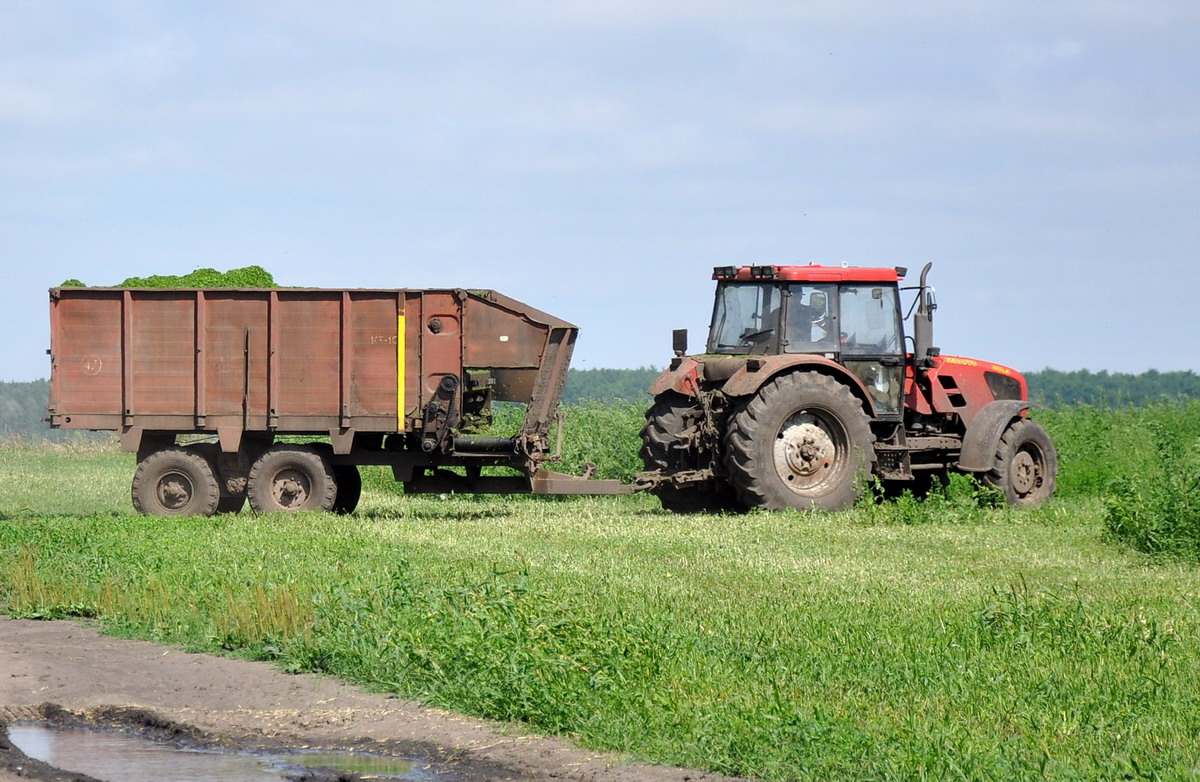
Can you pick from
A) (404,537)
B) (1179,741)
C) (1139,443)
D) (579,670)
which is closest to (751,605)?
(579,670)

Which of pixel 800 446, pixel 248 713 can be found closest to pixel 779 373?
pixel 800 446

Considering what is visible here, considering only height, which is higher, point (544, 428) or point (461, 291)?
point (461, 291)

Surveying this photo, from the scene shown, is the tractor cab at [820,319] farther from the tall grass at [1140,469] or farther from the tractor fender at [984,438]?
the tall grass at [1140,469]

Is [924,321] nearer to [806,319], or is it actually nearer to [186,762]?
[806,319]

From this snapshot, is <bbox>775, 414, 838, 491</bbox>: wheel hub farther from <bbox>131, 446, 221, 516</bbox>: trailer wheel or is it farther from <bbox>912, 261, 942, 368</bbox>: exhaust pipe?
<bbox>131, 446, 221, 516</bbox>: trailer wheel

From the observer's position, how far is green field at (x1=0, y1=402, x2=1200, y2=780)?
6.30 meters

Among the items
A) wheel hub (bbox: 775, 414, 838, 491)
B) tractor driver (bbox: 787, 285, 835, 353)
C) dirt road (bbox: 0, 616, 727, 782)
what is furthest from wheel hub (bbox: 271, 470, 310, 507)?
dirt road (bbox: 0, 616, 727, 782)

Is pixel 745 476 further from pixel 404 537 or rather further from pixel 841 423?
pixel 404 537

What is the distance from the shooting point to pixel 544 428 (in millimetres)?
15477

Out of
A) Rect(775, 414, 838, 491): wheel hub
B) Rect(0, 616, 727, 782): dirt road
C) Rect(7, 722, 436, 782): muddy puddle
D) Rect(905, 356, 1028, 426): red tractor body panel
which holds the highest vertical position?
Rect(905, 356, 1028, 426): red tractor body panel

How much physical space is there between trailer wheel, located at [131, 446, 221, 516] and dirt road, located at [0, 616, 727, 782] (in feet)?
20.3

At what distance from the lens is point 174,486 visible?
50.2ft

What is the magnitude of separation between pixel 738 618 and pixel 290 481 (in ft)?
25.8

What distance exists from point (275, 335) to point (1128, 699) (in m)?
10.5
